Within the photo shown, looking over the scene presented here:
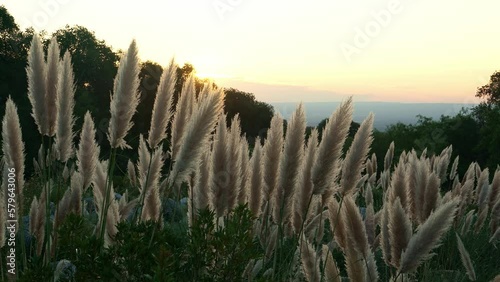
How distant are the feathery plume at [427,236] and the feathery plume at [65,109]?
6.32 feet

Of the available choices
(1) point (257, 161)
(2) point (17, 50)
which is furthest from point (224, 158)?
(2) point (17, 50)

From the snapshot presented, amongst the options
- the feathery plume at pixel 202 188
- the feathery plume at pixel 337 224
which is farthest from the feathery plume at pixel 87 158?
the feathery plume at pixel 337 224

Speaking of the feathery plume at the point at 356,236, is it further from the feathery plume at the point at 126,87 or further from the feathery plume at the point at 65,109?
the feathery plume at the point at 65,109

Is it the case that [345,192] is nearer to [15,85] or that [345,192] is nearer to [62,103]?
[62,103]

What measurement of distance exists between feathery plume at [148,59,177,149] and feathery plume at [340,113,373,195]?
1.00 metres

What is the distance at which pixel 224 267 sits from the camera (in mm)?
2484

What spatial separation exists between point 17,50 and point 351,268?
125 feet

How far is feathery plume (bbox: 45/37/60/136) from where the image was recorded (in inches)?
134

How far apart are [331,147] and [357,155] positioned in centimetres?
21

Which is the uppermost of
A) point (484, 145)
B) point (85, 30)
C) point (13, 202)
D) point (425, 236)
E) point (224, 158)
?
point (85, 30)

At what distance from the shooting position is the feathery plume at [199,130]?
9.39 feet

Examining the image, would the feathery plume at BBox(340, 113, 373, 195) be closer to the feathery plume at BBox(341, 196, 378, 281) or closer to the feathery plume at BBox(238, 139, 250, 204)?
the feathery plume at BBox(341, 196, 378, 281)

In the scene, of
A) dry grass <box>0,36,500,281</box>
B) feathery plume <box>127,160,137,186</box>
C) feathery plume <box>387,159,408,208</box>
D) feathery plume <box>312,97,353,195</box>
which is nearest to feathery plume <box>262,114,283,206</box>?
dry grass <box>0,36,500,281</box>

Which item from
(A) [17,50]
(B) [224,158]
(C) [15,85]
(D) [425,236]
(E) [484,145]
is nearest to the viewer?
(D) [425,236]
